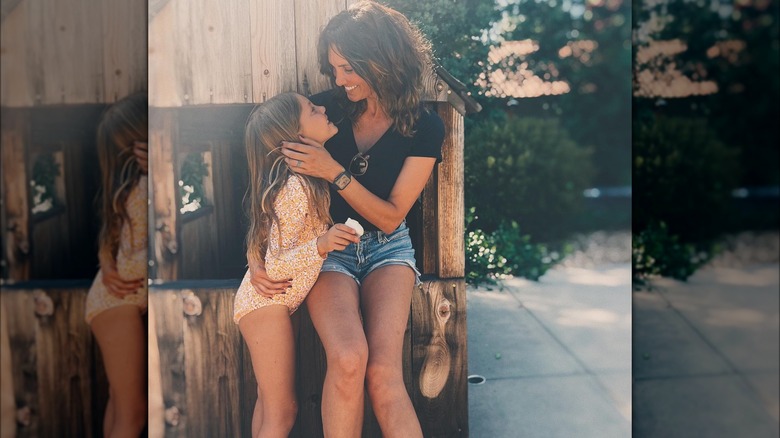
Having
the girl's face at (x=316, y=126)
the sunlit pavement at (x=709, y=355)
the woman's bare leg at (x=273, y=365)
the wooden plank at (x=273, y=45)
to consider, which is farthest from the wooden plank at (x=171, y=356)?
the sunlit pavement at (x=709, y=355)

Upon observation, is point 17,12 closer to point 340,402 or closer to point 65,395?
point 65,395

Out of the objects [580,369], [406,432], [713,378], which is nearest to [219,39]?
[406,432]

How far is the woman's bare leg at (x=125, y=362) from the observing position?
10.6ft

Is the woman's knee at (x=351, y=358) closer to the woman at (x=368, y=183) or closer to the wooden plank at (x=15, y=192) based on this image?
the woman at (x=368, y=183)

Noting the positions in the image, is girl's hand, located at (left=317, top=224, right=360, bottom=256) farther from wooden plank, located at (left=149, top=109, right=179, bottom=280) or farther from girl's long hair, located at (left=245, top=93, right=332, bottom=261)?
wooden plank, located at (left=149, top=109, right=179, bottom=280)

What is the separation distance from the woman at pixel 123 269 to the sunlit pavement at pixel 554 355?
1.46 meters

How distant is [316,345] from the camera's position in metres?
3.12

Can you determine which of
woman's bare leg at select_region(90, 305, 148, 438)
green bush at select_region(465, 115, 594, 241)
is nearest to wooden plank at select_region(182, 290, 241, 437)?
woman's bare leg at select_region(90, 305, 148, 438)

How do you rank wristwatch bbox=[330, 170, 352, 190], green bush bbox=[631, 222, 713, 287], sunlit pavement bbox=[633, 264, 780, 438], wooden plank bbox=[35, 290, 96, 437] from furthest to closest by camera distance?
1. sunlit pavement bbox=[633, 264, 780, 438]
2. green bush bbox=[631, 222, 713, 287]
3. wooden plank bbox=[35, 290, 96, 437]
4. wristwatch bbox=[330, 170, 352, 190]

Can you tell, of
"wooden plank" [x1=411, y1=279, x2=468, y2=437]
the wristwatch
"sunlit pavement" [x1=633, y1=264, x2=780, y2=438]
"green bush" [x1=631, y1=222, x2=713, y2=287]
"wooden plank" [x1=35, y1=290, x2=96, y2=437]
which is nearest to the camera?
the wristwatch

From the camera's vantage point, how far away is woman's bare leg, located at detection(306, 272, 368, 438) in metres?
3.05

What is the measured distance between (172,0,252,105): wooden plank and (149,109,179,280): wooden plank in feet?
0.56

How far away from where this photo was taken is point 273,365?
10.2ft

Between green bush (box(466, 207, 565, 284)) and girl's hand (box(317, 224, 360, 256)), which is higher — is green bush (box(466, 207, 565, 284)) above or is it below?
below
